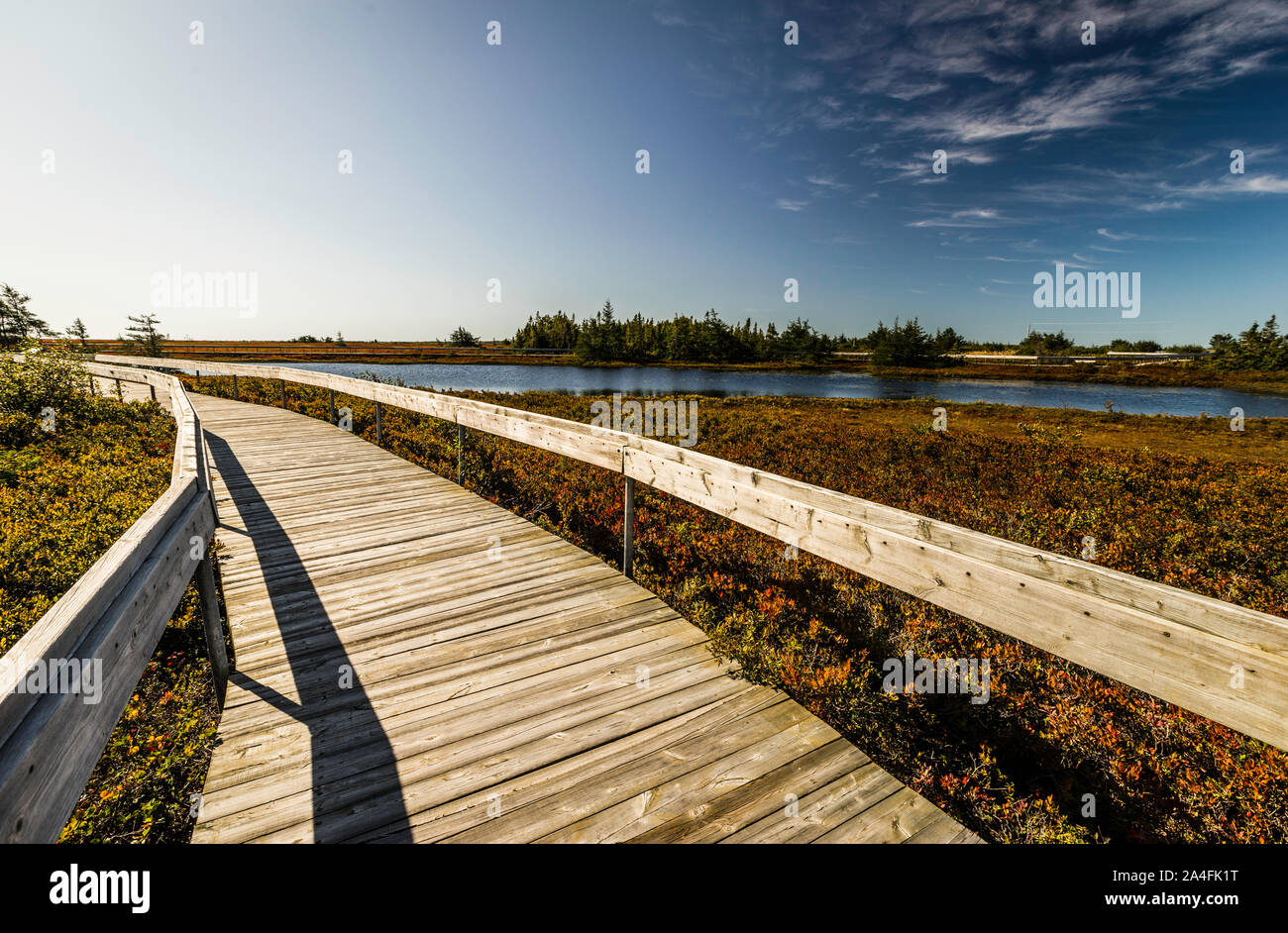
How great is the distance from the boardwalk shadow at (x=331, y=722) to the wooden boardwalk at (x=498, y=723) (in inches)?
0.4

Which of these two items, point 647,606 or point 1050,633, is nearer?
point 1050,633

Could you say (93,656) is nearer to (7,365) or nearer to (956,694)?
(956,694)

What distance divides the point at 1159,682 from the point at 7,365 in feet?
66.2

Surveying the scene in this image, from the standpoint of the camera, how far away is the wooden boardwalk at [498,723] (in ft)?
Result: 7.60

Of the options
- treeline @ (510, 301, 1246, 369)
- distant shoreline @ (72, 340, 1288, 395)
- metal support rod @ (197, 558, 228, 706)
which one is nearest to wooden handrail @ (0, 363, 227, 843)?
metal support rod @ (197, 558, 228, 706)

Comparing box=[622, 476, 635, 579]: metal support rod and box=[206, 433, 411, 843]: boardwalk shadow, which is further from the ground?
box=[622, 476, 635, 579]: metal support rod

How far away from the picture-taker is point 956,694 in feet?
11.6

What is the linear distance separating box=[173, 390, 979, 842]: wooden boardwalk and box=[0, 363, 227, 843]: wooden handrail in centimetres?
88

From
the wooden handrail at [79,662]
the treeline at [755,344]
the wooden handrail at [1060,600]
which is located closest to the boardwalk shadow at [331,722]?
the wooden handrail at [79,662]

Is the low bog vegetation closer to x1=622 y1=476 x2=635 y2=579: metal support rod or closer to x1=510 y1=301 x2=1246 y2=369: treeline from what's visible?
x1=622 y1=476 x2=635 y2=579: metal support rod

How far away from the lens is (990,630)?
14.9 feet

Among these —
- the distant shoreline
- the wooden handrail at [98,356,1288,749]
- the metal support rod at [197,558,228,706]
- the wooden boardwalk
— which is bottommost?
the wooden boardwalk

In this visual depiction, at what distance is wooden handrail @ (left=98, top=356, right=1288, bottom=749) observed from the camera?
5.46 feet

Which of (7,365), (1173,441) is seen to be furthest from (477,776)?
(1173,441)
